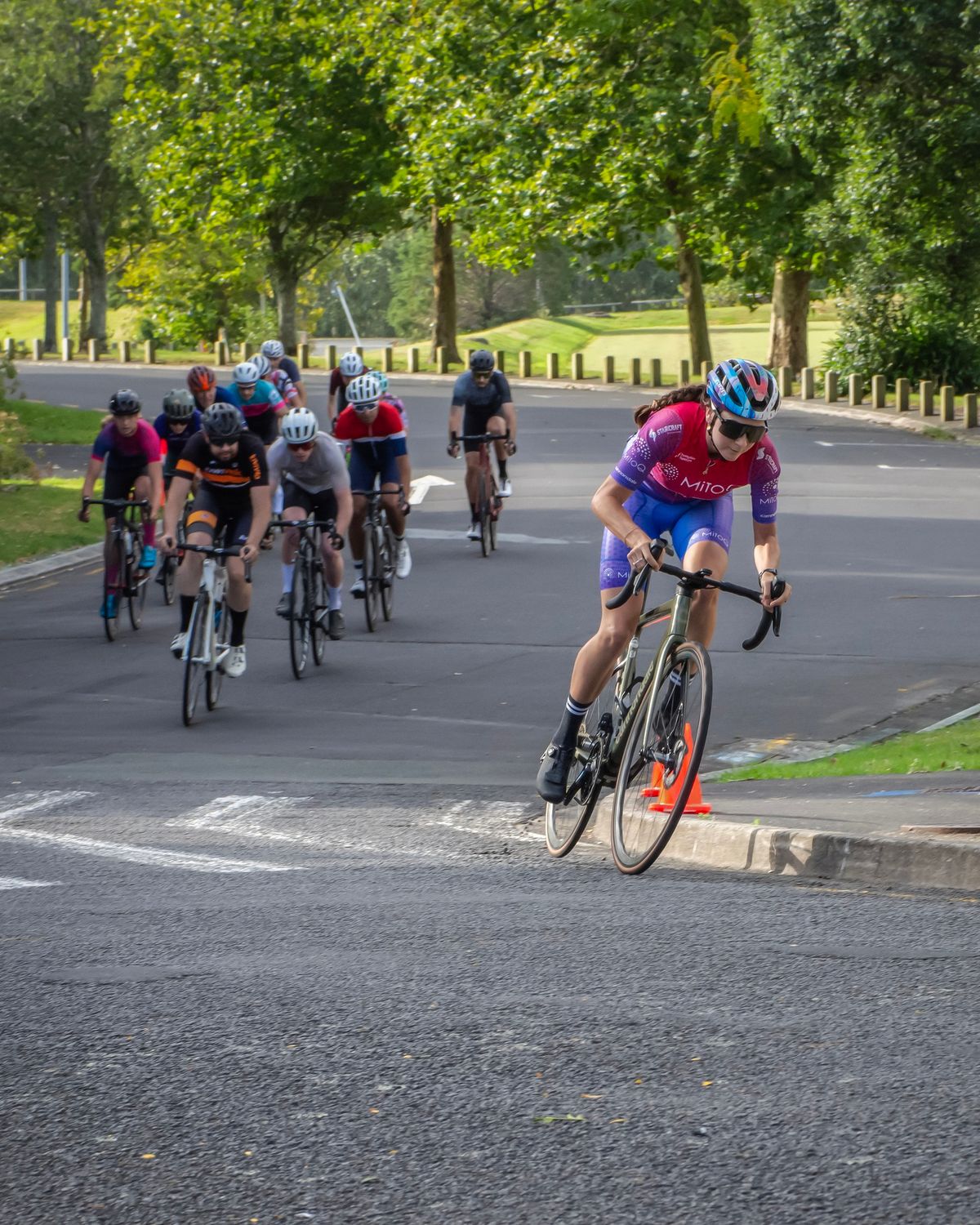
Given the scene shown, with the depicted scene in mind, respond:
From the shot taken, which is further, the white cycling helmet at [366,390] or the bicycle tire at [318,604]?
the white cycling helmet at [366,390]

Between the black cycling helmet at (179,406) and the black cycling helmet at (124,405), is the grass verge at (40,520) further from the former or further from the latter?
the black cycling helmet at (124,405)

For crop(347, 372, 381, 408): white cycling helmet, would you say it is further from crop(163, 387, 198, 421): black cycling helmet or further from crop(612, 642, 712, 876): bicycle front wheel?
crop(612, 642, 712, 876): bicycle front wheel

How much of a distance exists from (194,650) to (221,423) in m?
1.52

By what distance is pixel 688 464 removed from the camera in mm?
7305

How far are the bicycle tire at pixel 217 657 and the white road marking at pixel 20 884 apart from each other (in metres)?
4.92

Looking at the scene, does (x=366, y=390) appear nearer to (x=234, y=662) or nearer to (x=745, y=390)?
(x=234, y=662)

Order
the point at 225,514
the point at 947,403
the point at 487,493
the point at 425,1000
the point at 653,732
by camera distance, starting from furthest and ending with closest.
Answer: the point at 947,403 < the point at 487,493 < the point at 225,514 < the point at 653,732 < the point at 425,1000

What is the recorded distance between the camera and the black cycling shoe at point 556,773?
758 cm

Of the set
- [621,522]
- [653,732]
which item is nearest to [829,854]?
[653,732]

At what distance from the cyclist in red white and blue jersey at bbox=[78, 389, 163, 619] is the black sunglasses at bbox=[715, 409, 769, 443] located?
889 cm

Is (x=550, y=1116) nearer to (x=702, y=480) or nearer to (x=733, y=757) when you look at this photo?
(x=702, y=480)

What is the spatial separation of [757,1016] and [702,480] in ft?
9.79

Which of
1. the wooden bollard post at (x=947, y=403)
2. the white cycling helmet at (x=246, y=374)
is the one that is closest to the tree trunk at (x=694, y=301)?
the wooden bollard post at (x=947, y=403)

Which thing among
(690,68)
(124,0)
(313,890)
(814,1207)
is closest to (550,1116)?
(814,1207)
